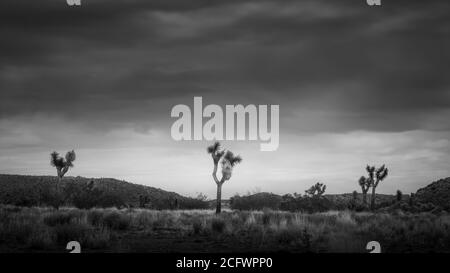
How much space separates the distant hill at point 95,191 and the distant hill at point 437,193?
960 inches

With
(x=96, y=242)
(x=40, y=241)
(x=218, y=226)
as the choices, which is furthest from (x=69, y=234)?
(x=218, y=226)

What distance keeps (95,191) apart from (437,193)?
126 feet

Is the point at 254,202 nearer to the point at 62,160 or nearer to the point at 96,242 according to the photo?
the point at 62,160

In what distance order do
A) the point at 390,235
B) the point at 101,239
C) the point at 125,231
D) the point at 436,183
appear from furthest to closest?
the point at 436,183 → the point at 125,231 → the point at 390,235 → the point at 101,239

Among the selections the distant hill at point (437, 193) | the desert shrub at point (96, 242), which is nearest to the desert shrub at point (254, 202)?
the distant hill at point (437, 193)

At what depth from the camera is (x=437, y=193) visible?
192 feet

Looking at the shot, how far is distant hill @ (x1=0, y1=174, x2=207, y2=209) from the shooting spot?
46281 mm

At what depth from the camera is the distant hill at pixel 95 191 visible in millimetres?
46281

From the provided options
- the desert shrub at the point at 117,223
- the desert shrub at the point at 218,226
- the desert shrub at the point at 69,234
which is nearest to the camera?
the desert shrub at the point at 69,234

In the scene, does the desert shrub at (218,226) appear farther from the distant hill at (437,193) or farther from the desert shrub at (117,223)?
the distant hill at (437,193)
